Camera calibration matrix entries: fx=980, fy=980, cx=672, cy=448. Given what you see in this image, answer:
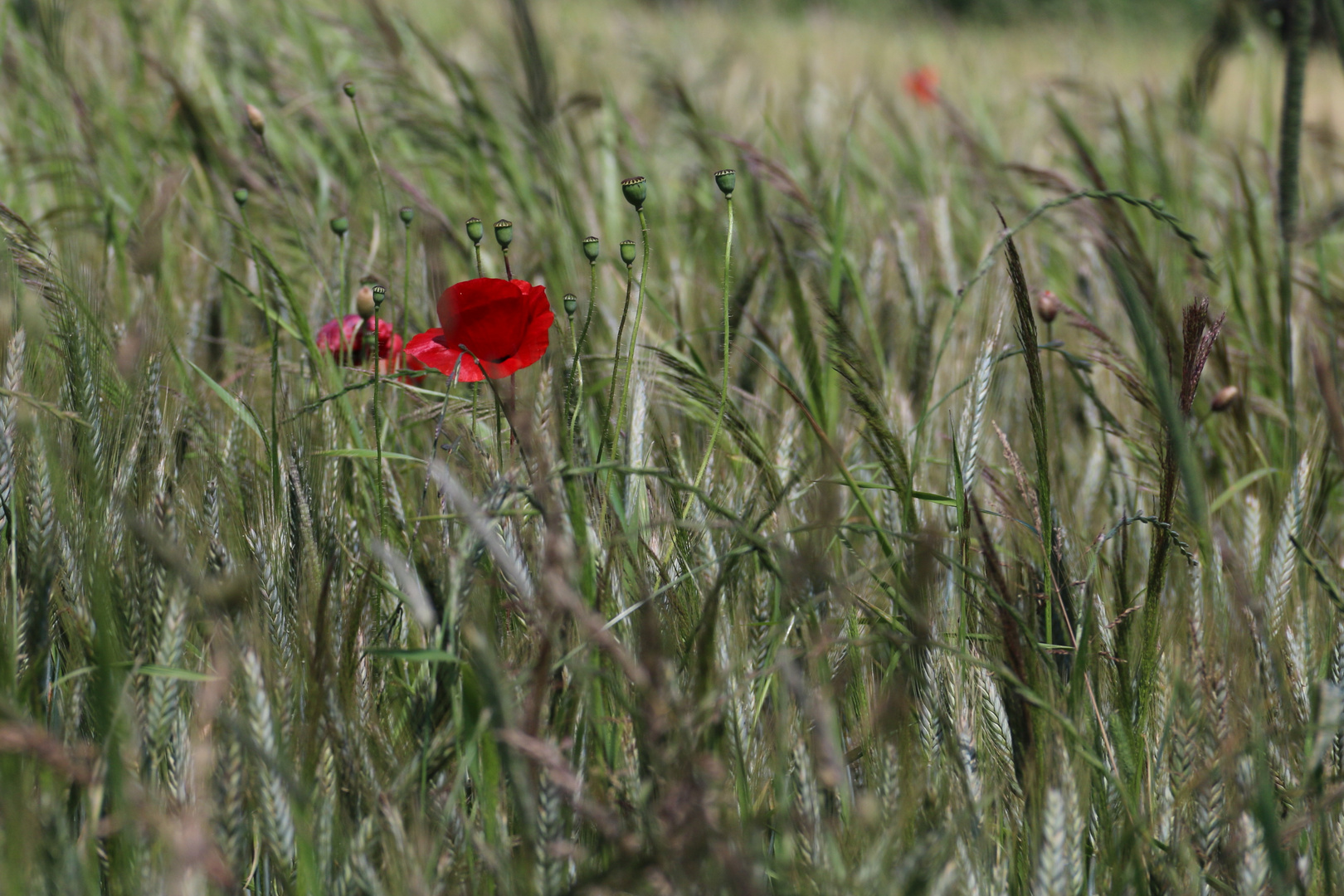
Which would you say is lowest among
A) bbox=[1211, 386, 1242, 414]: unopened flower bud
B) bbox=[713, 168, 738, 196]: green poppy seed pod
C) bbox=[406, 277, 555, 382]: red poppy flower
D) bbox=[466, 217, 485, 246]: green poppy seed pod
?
bbox=[1211, 386, 1242, 414]: unopened flower bud

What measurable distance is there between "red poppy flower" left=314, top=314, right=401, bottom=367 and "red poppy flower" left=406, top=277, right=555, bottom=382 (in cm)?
9

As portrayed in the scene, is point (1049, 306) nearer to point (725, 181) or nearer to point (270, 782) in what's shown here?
point (725, 181)

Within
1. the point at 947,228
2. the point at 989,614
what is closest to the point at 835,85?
the point at 947,228

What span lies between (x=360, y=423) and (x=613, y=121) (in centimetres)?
91

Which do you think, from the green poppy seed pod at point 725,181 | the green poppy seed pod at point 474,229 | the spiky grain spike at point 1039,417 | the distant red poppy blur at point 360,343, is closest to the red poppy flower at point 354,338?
the distant red poppy blur at point 360,343

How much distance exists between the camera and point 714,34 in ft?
14.5

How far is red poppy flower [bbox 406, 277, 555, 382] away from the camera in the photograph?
727 millimetres

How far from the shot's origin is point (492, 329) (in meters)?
0.75

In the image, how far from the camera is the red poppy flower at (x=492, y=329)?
0.73 meters

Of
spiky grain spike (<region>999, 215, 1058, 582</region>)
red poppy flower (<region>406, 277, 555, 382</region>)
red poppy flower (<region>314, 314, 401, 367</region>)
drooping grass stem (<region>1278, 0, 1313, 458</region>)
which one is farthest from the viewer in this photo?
drooping grass stem (<region>1278, 0, 1313, 458</region>)

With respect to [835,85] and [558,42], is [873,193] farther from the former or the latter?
[558,42]

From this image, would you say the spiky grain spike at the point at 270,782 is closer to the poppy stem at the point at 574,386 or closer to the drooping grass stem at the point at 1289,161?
the poppy stem at the point at 574,386

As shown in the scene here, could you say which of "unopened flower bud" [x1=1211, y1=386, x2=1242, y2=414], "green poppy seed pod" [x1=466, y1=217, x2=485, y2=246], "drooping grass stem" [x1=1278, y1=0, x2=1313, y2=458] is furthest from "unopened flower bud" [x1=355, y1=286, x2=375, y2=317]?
"drooping grass stem" [x1=1278, y1=0, x2=1313, y2=458]

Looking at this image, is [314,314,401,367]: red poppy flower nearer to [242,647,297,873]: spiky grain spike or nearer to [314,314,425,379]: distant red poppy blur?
[314,314,425,379]: distant red poppy blur
